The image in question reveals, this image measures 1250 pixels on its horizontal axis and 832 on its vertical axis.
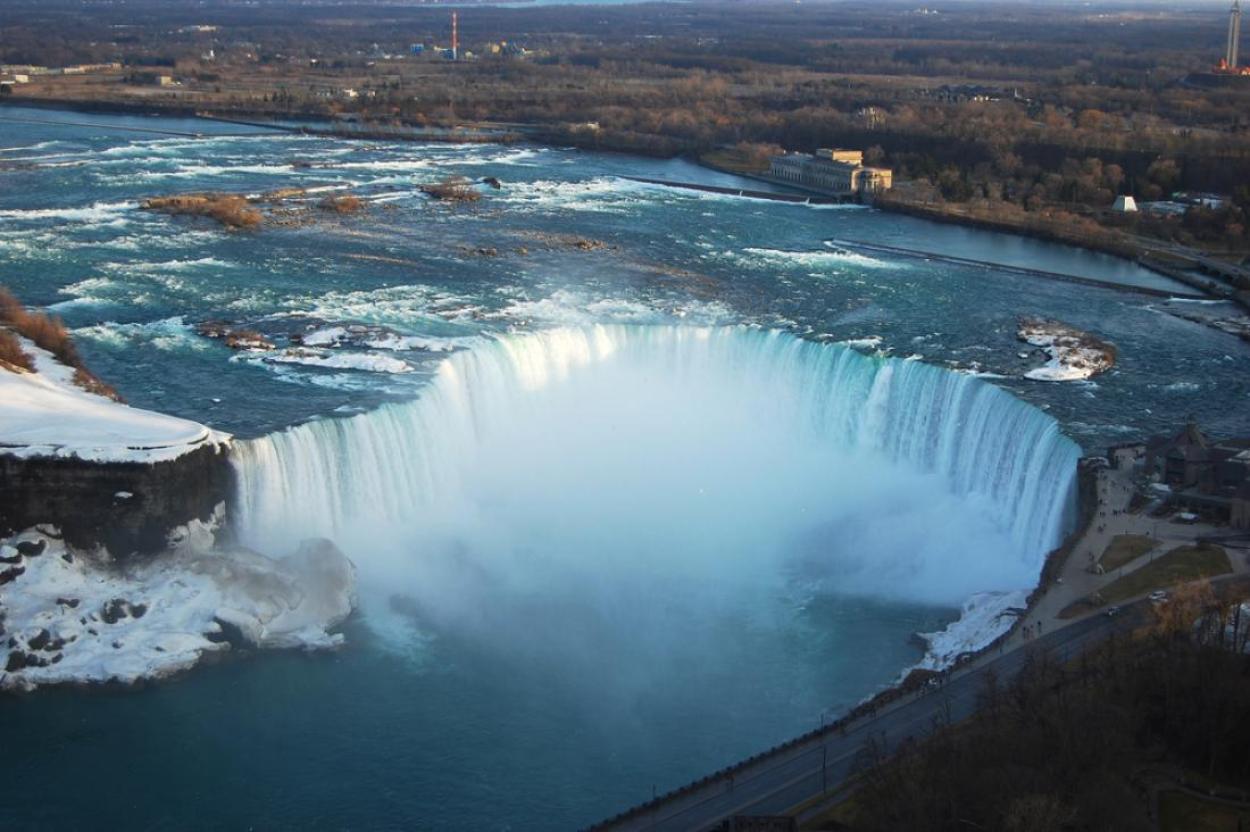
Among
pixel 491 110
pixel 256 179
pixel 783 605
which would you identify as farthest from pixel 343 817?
pixel 491 110

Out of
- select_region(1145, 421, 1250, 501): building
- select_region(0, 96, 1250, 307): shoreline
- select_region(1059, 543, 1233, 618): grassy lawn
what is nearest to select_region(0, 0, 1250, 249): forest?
select_region(0, 96, 1250, 307): shoreline

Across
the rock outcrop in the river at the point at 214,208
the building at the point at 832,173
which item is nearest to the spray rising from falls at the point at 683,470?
the rock outcrop in the river at the point at 214,208

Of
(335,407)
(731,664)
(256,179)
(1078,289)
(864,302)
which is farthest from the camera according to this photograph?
(256,179)

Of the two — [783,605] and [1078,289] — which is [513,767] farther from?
[1078,289]

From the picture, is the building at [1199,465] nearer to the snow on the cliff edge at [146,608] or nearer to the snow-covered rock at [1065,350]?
the snow-covered rock at [1065,350]

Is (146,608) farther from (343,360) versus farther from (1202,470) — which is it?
(1202,470)

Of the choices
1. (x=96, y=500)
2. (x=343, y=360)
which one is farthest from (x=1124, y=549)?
(x=96, y=500)
